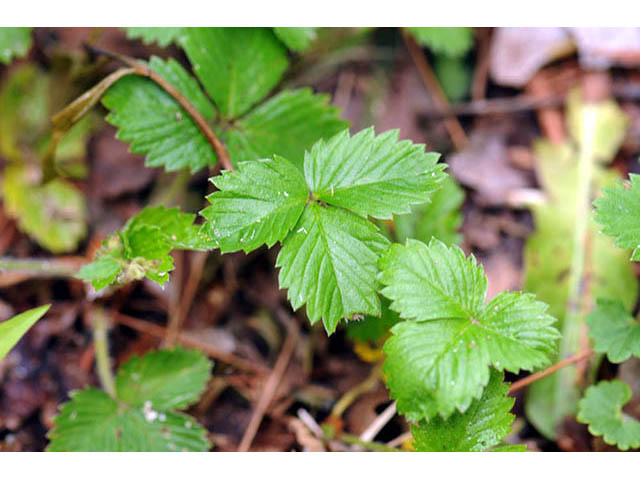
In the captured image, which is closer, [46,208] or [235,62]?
[235,62]

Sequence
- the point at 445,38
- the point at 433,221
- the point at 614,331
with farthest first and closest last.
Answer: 1. the point at 445,38
2. the point at 433,221
3. the point at 614,331

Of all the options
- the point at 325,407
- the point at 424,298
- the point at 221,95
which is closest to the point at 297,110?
the point at 221,95

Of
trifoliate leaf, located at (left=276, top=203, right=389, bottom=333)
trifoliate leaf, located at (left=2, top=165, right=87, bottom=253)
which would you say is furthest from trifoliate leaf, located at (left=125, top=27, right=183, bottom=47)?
trifoliate leaf, located at (left=276, top=203, right=389, bottom=333)

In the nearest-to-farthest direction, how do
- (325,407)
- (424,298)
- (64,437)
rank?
1. (424,298)
2. (64,437)
3. (325,407)

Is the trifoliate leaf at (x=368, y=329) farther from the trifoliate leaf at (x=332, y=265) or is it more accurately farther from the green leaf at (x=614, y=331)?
the green leaf at (x=614, y=331)

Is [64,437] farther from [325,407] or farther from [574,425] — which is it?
[574,425]

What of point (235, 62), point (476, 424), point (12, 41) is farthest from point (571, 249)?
point (12, 41)

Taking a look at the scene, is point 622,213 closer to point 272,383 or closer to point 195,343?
point 272,383
